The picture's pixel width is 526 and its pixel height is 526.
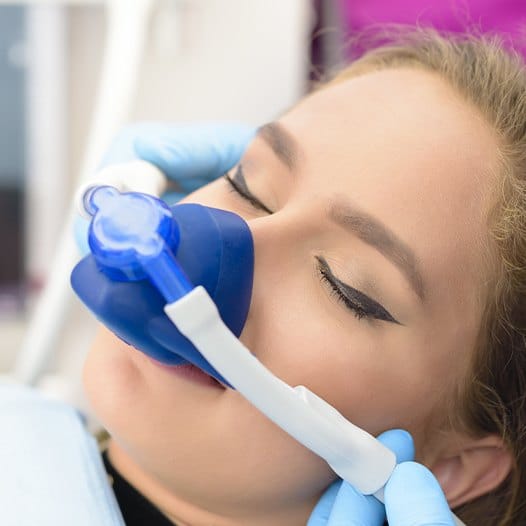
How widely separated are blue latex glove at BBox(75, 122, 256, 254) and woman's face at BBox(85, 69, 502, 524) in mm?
361

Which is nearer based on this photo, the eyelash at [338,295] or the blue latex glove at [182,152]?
the eyelash at [338,295]

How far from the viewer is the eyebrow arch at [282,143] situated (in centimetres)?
91

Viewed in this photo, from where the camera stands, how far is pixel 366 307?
851 millimetres

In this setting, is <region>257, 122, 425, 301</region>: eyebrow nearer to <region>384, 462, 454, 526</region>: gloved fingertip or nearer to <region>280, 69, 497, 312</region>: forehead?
<region>280, 69, 497, 312</region>: forehead

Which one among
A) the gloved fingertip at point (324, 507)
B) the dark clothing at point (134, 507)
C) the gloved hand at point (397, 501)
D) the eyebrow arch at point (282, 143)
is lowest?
the dark clothing at point (134, 507)

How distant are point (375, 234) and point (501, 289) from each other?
0.19 meters

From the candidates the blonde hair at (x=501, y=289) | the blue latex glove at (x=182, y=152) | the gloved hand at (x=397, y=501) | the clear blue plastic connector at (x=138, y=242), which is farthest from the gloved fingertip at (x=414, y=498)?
the blue latex glove at (x=182, y=152)

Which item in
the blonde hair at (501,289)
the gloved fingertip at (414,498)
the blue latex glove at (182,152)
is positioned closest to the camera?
the gloved fingertip at (414,498)

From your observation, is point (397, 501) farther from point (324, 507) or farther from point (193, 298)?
point (193, 298)

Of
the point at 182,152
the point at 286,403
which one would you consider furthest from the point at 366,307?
the point at 182,152

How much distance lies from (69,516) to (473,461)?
0.48 metres

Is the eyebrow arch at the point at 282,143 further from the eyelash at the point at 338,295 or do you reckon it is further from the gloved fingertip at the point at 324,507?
the gloved fingertip at the point at 324,507

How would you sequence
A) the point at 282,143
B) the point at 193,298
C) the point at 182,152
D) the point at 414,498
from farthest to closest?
the point at 182,152 < the point at 282,143 < the point at 414,498 < the point at 193,298

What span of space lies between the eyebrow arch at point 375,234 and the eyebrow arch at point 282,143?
0.29ft
